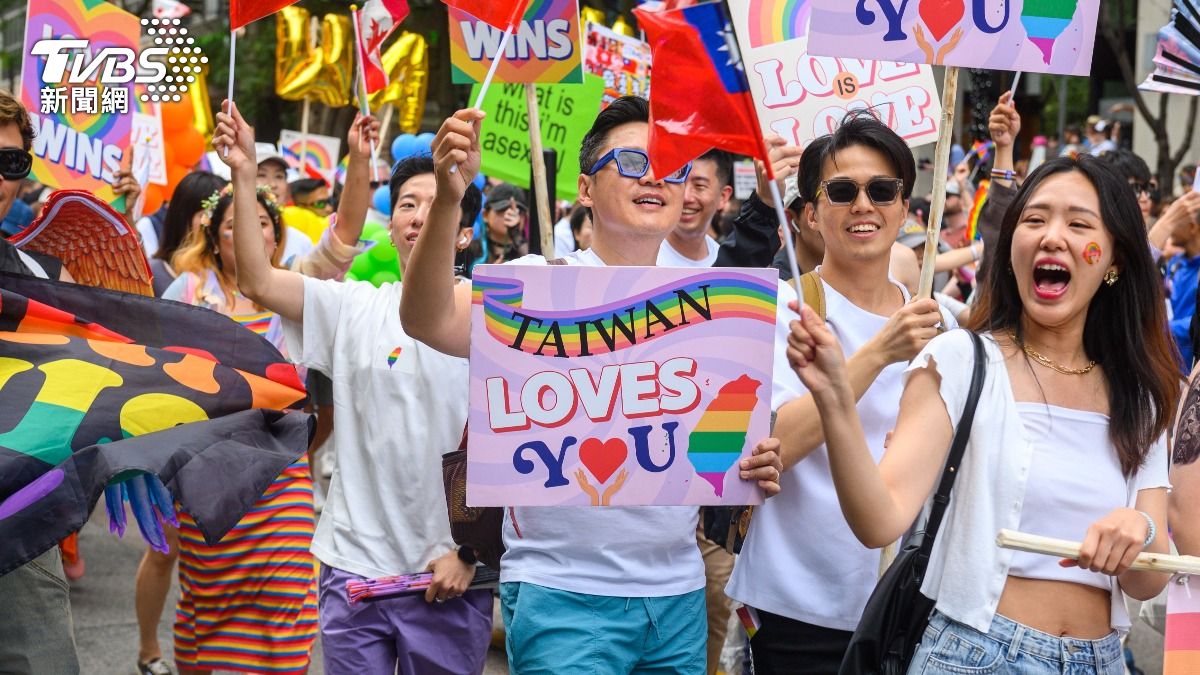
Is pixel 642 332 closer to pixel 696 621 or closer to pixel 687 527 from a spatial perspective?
pixel 687 527

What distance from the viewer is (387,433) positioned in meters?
4.18

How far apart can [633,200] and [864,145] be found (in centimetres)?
60

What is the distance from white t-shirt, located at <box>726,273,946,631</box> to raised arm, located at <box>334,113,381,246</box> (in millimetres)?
1883

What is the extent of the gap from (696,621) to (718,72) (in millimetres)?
1437

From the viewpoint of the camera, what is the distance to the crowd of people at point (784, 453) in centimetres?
281

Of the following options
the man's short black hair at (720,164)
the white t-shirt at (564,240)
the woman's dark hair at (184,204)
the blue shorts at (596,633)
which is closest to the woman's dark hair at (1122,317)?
the blue shorts at (596,633)

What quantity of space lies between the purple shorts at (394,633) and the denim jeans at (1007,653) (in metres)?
1.79

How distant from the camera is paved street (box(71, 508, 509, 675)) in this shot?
6465 mm

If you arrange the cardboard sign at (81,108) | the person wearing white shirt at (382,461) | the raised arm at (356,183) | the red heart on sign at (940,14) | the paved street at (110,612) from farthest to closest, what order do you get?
the cardboard sign at (81,108) < the paved street at (110,612) < the raised arm at (356,183) < the person wearing white shirt at (382,461) < the red heart on sign at (940,14)

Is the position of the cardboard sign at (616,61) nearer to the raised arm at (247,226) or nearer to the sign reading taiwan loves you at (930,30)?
the raised arm at (247,226)

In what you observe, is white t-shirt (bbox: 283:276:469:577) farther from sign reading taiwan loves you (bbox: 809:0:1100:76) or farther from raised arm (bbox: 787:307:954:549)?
raised arm (bbox: 787:307:954:549)

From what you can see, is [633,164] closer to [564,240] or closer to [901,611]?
[901,611]

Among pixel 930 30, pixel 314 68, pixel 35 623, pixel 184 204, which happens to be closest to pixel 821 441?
pixel 930 30

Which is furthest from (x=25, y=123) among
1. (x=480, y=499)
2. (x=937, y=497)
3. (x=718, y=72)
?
(x=937, y=497)
